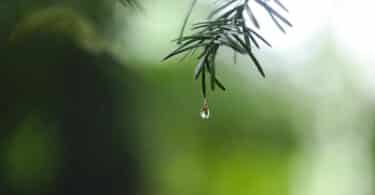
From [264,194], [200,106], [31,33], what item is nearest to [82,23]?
[31,33]

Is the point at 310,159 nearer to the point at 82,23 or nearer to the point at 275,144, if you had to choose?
the point at 275,144

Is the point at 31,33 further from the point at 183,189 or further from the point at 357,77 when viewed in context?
the point at 357,77

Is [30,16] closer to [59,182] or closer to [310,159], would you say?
[59,182]

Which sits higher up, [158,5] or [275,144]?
[158,5]

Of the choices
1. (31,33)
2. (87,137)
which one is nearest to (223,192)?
(87,137)

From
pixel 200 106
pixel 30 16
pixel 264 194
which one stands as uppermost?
pixel 30 16

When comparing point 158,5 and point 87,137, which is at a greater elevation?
point 158,5
